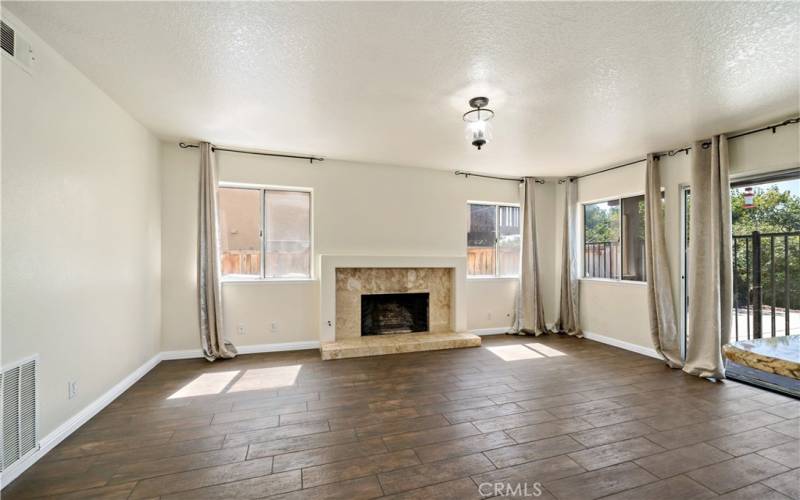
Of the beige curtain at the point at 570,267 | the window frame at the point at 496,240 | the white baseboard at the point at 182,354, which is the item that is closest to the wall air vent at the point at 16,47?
the white baseboard at the point at 182,354

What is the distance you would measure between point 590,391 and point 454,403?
1.35m

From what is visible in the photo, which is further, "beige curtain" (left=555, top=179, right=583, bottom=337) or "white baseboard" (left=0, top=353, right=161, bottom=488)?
"beige curtain" (left=555, top=179, right=583, bottom=337)

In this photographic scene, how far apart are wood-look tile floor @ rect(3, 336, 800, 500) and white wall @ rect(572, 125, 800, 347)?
1.05m

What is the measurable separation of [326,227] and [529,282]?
3.30 metres

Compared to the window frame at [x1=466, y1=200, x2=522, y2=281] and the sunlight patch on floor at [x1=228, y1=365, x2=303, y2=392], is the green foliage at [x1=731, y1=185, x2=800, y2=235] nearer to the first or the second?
the window frame at [x1=466, y1=200, x2=522, y2=281]

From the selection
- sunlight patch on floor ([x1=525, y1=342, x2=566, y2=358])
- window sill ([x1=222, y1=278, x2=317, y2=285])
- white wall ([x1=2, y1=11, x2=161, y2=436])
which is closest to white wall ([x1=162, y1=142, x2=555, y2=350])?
window sill ([x1=222, y1=278, x2=317, y2=285])

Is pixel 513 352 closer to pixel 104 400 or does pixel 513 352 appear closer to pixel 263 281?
pixel 263 281

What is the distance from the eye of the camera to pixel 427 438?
2.39m

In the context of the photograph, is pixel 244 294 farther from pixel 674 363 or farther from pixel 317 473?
pixel 674 363

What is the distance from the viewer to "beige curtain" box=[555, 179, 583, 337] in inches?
215

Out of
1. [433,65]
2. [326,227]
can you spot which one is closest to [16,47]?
[433,65]

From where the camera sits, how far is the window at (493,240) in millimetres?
5582

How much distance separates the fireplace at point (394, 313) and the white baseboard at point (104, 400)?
0.81 m

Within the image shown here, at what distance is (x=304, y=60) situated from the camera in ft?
7.43
